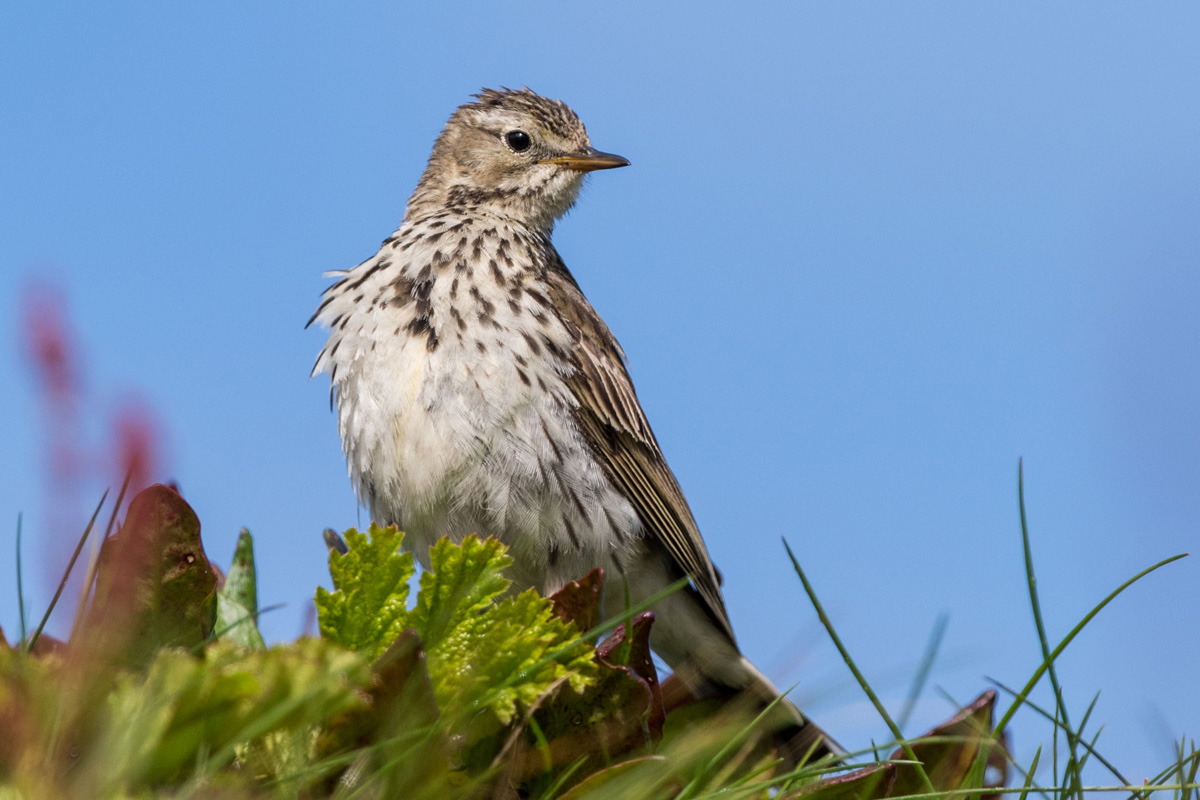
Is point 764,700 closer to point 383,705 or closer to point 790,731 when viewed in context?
point 790,731

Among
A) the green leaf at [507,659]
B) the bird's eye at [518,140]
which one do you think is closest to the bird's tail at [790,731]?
the green leaf at [507,659]

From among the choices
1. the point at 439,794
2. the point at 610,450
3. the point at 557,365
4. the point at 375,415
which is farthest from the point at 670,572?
the point at 439,794

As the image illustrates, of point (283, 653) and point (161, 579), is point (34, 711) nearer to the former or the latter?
point (283, 653)

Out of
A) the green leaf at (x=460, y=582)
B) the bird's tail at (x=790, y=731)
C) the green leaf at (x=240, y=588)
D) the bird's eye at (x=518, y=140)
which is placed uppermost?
the bird's eye at (x=518, y=140)

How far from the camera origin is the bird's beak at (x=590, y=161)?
7090 mm

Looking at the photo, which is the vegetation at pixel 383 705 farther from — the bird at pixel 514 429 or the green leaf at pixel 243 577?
the bird at pixel 514 429

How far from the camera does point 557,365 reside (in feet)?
18.5

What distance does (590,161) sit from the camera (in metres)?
7.12

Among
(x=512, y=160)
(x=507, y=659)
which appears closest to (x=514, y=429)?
(x=512, y=160)

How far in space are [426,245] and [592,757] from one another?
156 inches

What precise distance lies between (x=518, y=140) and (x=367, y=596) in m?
5.30

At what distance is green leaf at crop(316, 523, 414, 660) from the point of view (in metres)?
2.64

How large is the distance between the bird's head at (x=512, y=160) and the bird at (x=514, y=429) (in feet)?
1.69

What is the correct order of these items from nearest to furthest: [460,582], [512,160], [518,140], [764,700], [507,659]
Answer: [507,659] → [460,582] → [764,700] → [512,160] → [518,140]
